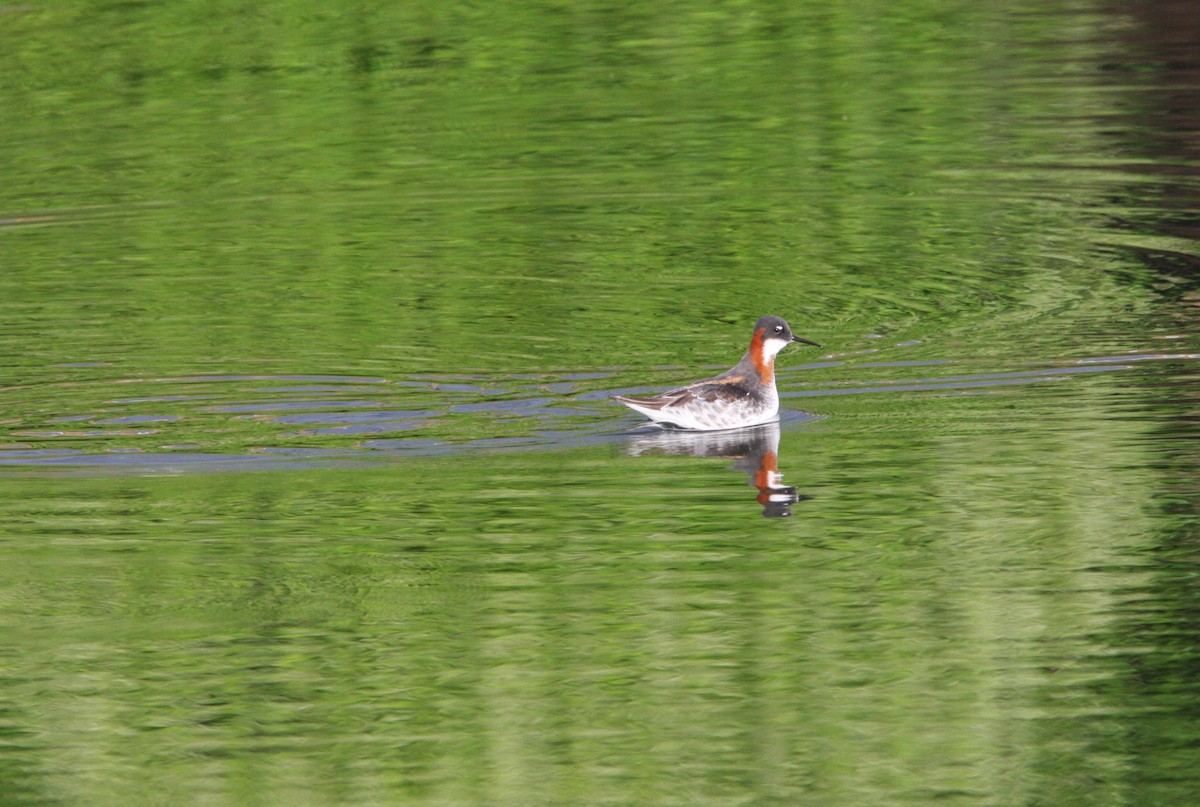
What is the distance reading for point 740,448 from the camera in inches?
532

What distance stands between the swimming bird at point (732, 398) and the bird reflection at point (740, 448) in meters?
0.06

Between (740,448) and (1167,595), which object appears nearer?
(1167,595)

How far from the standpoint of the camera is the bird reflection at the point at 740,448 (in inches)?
491

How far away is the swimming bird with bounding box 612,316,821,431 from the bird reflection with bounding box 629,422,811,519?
2.5 inches

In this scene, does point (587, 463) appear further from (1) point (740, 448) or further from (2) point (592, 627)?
(2) point (592, 627)

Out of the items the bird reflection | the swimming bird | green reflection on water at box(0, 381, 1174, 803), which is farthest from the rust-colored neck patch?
green reflection on water at box(0, 381, 1174, 803)

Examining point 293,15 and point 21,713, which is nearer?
point 21,713

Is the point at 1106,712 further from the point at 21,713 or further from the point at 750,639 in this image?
the point at 21,713

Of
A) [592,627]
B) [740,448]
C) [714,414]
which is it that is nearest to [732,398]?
[714,414]

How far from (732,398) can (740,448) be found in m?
0.43

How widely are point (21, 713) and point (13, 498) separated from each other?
3673mm

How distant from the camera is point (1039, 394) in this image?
1447 cm

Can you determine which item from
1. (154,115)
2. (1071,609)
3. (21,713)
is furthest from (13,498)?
(154,115)

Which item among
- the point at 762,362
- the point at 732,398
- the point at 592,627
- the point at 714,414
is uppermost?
the point at 762,362
